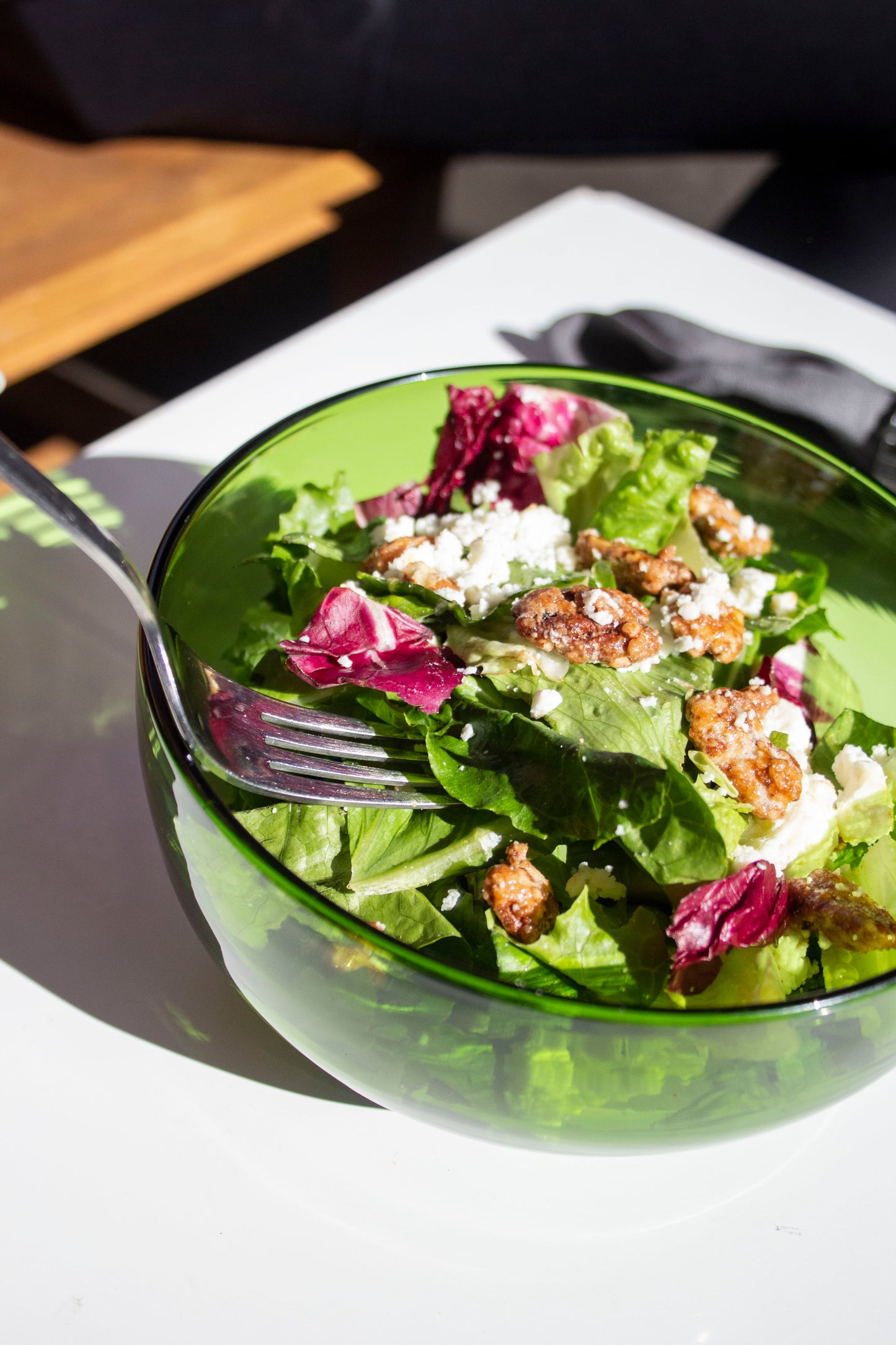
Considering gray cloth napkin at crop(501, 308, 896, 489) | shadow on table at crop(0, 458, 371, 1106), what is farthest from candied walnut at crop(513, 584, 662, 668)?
gray cloth napkin at crop(501, 308, 896, 489)

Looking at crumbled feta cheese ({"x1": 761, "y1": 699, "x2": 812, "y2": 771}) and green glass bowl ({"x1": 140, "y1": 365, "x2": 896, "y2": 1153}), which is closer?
green glass bowl ({"x1": 140, "y1": 365, "x2": 896, "y2": 1153})

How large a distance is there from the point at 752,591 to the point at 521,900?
1.19ft

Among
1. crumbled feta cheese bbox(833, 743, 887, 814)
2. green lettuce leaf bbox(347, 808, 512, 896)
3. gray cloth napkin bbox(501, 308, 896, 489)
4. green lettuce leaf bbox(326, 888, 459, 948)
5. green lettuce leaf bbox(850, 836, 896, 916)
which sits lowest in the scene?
green lettuce leaf bbox(326, 888, 459, 948)

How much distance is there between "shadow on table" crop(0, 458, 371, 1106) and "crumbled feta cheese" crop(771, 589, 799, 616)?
0.52m

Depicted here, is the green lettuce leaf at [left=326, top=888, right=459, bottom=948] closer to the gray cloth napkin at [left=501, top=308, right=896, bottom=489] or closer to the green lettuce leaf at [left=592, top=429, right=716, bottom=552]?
the green lettuce leaf at [left=592, top=429, right=716, bottom=552]

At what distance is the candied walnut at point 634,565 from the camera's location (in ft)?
3.03

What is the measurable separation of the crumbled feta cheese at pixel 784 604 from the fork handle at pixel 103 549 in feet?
1.71

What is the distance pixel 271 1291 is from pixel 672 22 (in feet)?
11.1

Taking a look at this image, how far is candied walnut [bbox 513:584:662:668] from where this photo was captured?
79 cm

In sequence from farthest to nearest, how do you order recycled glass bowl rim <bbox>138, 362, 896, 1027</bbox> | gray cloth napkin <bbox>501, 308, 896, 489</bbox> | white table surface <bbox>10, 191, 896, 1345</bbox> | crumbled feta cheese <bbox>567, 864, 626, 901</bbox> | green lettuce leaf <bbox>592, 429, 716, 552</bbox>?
gray cloth napkin <bbox>501, 308, 896, 489</bbox> → green lettuce leaf <bbox>592, 429, 716, 552</bbox> → crumbled feta cheese <bbox>567, 864, 626, 901</bbox> → white table surface <bbox>10, 191, 896, 1345</bbox> → recycled glass bowl rim <bbox>138, 362, 896, 1027</bbox>

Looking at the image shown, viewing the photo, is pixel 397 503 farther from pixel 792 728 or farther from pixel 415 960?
pixel 415 960

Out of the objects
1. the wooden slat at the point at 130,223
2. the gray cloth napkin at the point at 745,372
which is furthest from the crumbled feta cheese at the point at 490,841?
the wooden slat at the point at 130,223

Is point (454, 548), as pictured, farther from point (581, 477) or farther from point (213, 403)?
point (213, 403)

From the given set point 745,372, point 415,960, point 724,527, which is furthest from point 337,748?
point 745,372
